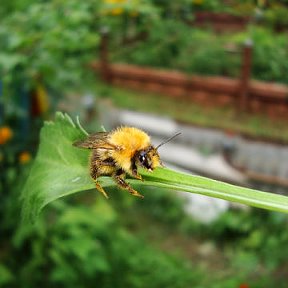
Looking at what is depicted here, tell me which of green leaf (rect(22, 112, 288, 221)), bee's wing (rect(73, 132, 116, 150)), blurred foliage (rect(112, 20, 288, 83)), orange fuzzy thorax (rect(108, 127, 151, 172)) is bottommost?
green leaf (rect(22, 112, 288, 221))

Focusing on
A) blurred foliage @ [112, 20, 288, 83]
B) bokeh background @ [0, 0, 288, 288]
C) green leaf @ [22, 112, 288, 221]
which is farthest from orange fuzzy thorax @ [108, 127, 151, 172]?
blurred foliage @ [112, 20, 288, 83]

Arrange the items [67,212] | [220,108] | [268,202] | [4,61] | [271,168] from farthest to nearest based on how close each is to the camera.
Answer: [220,108]
[271,168]
[67,212]
[4,61]
[268,202]

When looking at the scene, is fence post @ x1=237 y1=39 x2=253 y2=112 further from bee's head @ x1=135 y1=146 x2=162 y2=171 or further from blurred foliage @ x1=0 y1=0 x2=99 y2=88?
bee's head @ x1=135 y1=146 x2=162 y2=171

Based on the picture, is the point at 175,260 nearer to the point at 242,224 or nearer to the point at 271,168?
the point at 242,224

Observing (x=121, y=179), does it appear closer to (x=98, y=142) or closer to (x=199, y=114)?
(x=98, y=142)

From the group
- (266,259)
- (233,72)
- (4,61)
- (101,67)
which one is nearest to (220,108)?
(233,72)

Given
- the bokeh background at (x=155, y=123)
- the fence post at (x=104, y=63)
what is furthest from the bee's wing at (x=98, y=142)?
the fence post at (x=104, y=63)
